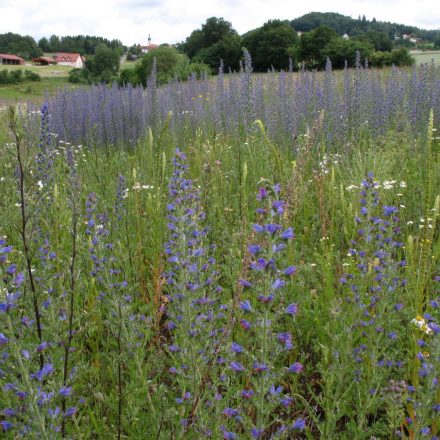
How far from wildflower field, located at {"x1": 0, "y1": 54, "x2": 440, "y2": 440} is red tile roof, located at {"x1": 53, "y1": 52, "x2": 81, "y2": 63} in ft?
304

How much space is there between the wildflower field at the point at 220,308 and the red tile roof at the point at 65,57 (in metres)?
92.5

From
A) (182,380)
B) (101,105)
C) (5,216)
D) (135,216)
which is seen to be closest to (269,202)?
(182,380)

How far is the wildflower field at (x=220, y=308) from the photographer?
168 centimetres

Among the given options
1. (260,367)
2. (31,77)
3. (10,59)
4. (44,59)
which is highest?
(10,59)

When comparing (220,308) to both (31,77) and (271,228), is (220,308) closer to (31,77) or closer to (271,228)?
(271,228)

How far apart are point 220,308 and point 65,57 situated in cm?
9807

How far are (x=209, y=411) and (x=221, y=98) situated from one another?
6.09 metres

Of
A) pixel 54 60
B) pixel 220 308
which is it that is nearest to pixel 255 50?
pixel 220 308

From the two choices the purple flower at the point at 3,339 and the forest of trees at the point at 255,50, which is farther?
the forest of trees at the point at 255,50

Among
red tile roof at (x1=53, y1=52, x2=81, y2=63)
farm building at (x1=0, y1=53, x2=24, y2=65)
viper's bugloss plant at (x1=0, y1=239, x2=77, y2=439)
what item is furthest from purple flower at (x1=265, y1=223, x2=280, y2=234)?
red tile roof at (x1=53, y1=52, x2=81, y2=63)

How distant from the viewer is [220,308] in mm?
2479

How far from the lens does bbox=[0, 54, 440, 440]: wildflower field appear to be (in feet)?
5.52

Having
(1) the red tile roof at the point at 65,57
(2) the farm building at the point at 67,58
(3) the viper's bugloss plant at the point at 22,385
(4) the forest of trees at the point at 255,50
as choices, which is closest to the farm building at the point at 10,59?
(2) the farm building at the point at 67,58

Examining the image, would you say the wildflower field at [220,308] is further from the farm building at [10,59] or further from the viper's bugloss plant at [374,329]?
the farm building at [10,59]
